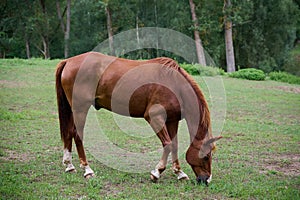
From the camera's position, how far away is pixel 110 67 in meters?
5.96

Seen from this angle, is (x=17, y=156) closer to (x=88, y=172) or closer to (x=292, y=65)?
(x=88, y=172)

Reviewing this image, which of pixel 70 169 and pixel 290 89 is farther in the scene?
pixel 290 89

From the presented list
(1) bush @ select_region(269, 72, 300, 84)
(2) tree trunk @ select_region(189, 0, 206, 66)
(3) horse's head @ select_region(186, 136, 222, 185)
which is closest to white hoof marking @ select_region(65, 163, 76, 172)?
(3) horse's head @ select_region(186, 136, 222, 185)

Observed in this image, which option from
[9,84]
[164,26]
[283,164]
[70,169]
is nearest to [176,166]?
[70,169]

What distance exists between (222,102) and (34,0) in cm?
2720

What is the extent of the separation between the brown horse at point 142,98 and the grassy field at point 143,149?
0.36 metres

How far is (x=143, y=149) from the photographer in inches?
301

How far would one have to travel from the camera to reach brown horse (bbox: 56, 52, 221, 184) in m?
5.46

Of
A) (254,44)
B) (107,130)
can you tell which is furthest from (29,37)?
(107,130)

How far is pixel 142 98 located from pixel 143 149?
214 cm

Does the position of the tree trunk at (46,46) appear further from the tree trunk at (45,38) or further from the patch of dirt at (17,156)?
the patch of dirt at (17,156)

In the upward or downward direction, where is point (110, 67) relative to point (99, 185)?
upward

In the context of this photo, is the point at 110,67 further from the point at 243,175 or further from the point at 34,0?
the point at 34,0

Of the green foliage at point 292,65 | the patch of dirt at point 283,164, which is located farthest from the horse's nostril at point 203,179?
the green foliage at point 292,65
